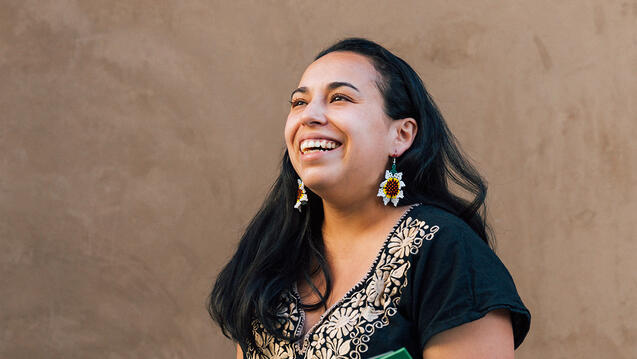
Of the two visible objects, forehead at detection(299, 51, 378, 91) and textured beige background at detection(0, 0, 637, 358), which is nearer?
forehead at detection(299, 51, 378, 91)

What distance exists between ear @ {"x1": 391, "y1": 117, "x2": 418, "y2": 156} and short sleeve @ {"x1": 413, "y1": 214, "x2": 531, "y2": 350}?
26 centimetres

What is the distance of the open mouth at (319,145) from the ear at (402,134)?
15 cm

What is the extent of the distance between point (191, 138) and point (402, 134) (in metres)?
1.18

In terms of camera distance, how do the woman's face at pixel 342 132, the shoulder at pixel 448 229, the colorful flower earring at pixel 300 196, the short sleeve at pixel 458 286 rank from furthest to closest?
the colorful flower earring at pixel 300 196 → the woman's face at pixel 342 132 → the shoulder at pixel 448 229 → the short sleeve at pixel 458 286

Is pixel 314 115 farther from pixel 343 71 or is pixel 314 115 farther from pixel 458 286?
pixel 458 286

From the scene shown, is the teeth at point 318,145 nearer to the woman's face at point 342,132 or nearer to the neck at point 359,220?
the woman's face at point 342,132

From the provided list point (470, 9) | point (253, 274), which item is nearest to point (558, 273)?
point (470, 9)

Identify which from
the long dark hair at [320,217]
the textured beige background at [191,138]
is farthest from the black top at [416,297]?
the textured beige background at [191,138]

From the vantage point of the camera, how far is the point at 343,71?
2.05 meters

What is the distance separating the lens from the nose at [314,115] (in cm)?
198

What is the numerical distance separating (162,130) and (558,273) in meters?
1.47

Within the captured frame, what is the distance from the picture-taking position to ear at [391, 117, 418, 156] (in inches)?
80.6

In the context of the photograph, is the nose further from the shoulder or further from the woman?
the shoulder

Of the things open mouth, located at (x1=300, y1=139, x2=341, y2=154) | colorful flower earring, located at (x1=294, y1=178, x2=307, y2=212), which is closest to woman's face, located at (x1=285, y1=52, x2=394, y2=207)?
open mouth, located at (x1=300, y1=139, x2=341, y2=154)
